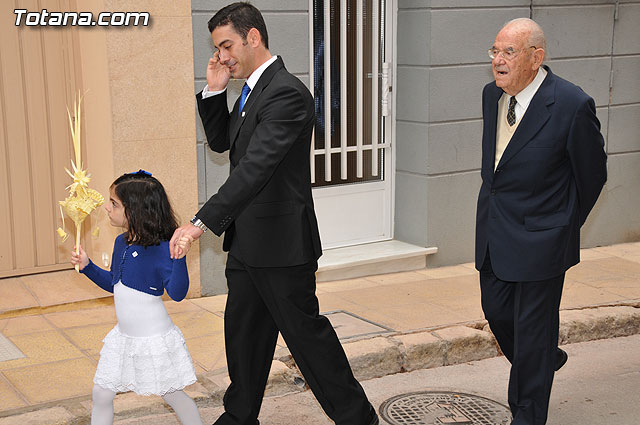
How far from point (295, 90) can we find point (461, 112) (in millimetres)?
4136

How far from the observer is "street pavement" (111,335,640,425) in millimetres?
5047

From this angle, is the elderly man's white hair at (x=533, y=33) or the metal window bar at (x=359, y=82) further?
the metal window bar at (x=359, y=82)

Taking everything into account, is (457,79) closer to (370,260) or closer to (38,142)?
(370,260)

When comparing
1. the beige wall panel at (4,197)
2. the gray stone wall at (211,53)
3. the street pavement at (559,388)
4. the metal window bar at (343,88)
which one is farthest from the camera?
the metal window bar at (343,88)

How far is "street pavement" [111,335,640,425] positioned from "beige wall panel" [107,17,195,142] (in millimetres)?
2353

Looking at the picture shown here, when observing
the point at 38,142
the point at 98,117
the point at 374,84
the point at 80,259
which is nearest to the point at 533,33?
the point at 80,259

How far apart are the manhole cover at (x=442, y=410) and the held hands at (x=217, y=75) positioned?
2047mm

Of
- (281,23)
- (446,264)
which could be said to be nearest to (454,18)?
(281,23)

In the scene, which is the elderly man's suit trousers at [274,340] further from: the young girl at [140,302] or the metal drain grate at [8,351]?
the metal drain grate at [8,351]

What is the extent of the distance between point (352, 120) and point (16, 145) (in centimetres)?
276

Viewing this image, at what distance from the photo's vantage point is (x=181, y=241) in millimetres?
3764

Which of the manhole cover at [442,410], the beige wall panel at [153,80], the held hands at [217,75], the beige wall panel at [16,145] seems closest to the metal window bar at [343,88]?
the beige wall panel at [153,80]

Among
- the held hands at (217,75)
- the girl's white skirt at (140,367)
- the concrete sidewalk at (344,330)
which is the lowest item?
the concrete sidewalk at (344,330)

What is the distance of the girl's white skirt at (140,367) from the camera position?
4.03m
